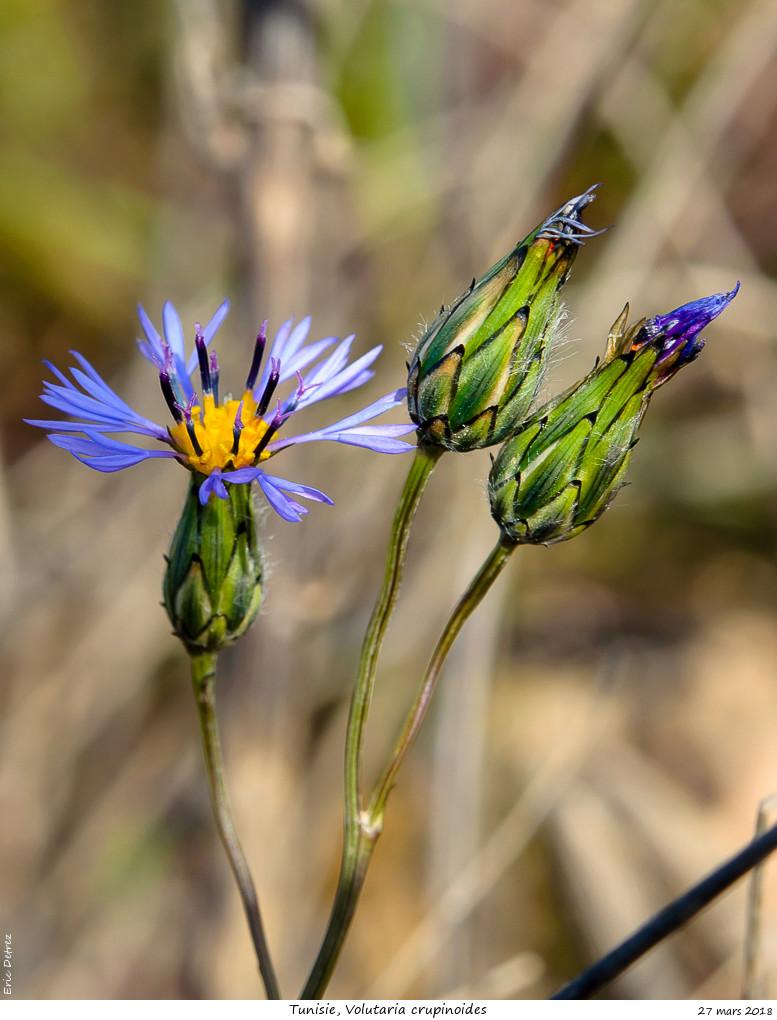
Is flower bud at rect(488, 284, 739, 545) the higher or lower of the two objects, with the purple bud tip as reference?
lower

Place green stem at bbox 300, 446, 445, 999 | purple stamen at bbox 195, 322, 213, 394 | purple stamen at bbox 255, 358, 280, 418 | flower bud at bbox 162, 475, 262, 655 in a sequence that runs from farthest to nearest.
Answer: purple stamen at bbox 195, 322, 213, 394
purple stamen at bbox 255, 358, 280, 418
flower bud at bbox 162, 475, 262, 655
green stem at bbox 300, 446, 445, 999

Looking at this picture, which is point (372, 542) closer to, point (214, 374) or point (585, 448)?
point (214, 374)

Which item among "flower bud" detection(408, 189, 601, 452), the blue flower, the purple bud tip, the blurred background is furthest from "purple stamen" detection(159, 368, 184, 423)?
the blurred background

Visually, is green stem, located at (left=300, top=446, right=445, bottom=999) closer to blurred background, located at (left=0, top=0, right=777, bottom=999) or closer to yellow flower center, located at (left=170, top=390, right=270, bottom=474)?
yellow flower center, located at (left=170, top=390, right=270, bottom=474)

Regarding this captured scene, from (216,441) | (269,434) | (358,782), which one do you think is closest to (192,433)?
(216,441)

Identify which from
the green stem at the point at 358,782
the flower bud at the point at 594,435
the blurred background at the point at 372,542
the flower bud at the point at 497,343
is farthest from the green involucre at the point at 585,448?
the blurred background at the point at 372,542

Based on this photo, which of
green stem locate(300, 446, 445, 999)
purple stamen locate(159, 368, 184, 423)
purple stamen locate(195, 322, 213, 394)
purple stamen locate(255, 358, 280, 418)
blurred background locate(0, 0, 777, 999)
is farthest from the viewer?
blurred background locate(0, 0, 777, 999)

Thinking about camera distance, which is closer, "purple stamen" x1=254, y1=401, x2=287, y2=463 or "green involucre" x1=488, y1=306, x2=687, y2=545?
"green involucre" x1=488, y1=306, x2=687, y2=545
